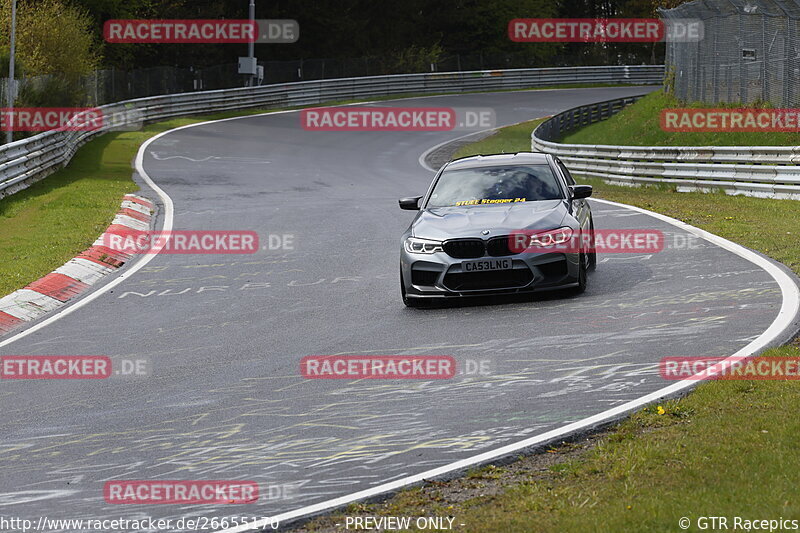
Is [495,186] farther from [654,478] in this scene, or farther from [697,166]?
[697,166]

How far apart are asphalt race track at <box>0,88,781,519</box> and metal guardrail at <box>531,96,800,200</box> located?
4.12 meters

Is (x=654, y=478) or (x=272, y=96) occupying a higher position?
(x=272, y=96)

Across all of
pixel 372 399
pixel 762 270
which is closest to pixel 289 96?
pixel 762 270

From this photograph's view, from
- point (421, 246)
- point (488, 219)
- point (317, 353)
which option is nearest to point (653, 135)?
point (488, 219)

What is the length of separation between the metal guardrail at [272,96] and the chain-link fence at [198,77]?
4.85ft

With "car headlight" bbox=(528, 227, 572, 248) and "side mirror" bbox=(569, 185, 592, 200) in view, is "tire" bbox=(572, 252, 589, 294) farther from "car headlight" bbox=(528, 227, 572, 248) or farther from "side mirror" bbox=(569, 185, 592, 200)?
"side mirror" bbox=(569, 185, 592, 200)

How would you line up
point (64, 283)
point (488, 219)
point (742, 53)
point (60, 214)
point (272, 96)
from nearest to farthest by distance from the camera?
point (488, 219) < point (64, 283) < point (60, 214) < point (742, 53) < point (272, 96)

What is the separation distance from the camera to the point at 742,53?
92.0 ft

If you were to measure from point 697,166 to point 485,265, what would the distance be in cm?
1321

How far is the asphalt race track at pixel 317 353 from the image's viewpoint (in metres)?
6.64

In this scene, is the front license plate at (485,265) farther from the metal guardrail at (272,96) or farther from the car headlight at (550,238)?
the metal guardrail at (272,96)

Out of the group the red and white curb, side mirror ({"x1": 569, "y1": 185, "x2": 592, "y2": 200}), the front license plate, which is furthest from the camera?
side mirror ({"x1": 569, "y1": 185, "x2": 592, "y2": 200})

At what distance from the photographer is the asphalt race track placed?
6641 mm

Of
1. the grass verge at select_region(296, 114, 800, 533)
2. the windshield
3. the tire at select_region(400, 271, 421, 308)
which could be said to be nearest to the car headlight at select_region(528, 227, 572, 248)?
the windshield
